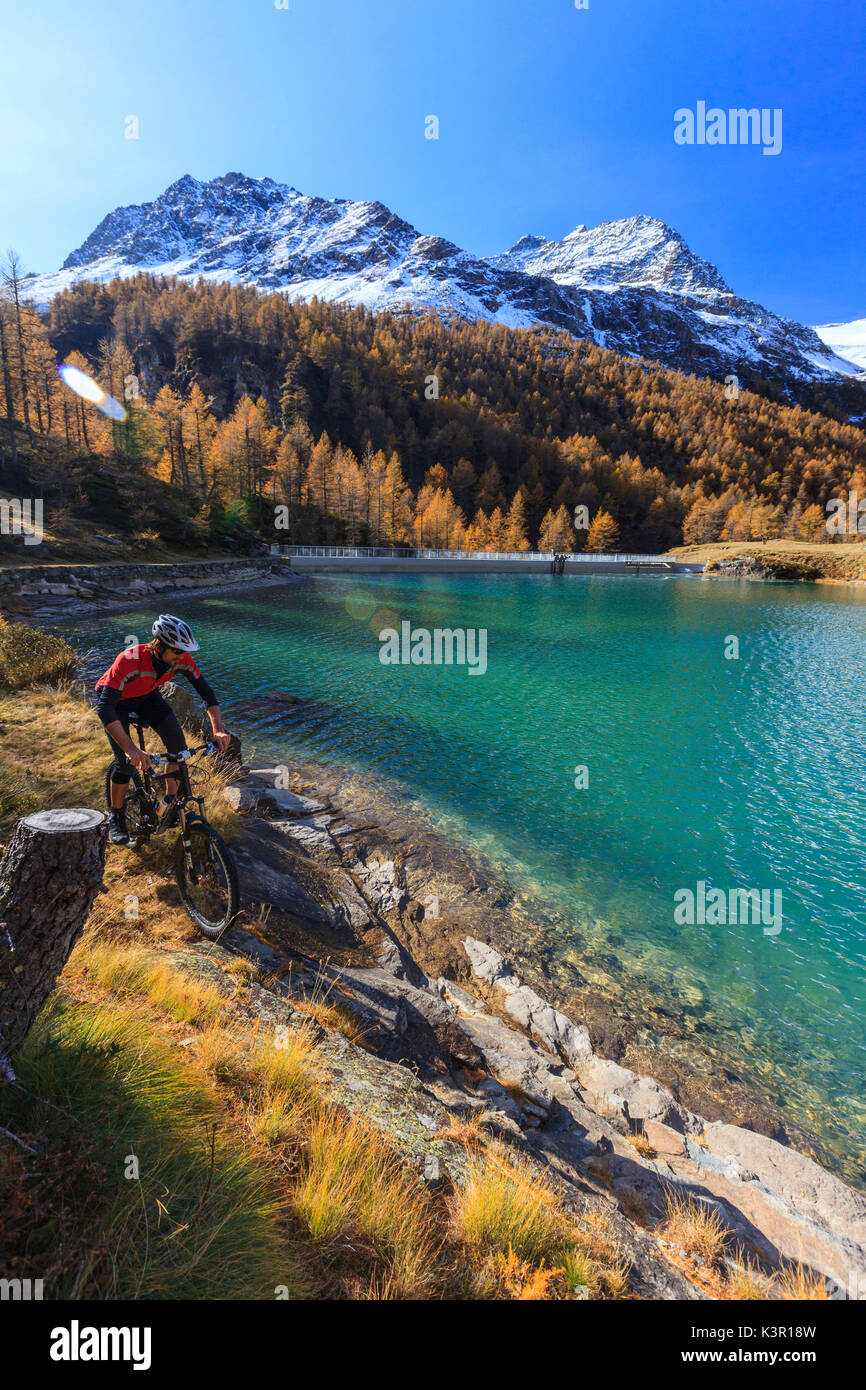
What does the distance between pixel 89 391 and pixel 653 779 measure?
106m

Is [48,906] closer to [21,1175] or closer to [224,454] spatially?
[21,1175]

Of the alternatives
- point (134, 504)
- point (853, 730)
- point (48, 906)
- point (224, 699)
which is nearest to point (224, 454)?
point (134, 504)

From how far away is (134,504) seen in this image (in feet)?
192

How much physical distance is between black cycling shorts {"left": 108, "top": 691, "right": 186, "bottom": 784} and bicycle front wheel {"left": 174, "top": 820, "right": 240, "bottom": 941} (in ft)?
3.73

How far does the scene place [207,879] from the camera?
6.21 m

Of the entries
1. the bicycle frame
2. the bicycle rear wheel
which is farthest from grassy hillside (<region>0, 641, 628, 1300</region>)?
the bicycle rear wheel

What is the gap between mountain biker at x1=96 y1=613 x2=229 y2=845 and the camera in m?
6.08

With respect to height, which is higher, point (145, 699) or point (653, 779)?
point (145, 699)

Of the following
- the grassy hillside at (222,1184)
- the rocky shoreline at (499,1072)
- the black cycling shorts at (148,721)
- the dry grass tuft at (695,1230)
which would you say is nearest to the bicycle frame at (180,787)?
the black cycling shorts at (148,721)

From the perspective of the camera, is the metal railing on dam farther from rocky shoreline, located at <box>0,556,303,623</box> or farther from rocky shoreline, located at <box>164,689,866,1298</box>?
rocky shoreline, located at <box>164,689,866,1298</box>

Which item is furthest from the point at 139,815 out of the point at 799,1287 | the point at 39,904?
the point at 799,1287

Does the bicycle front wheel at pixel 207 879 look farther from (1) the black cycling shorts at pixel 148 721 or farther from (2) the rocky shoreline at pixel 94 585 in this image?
(2) the rocky shoreline at pixel 94 585

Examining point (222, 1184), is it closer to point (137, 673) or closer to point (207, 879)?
point (207, 879)

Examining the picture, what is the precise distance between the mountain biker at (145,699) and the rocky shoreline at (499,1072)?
2094 mm
